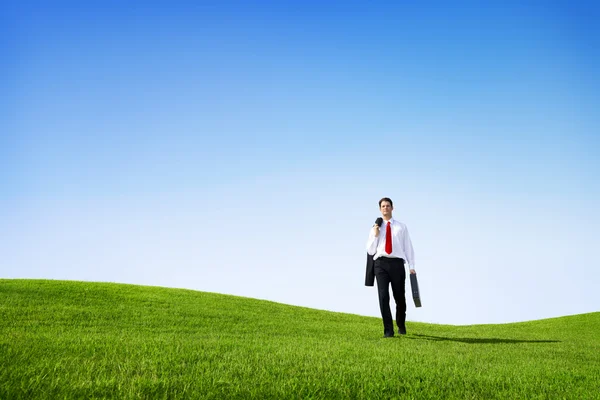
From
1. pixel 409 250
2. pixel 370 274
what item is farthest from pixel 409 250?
pixel 370 274

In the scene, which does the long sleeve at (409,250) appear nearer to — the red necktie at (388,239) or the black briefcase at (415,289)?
the black briefcase at (415,289)

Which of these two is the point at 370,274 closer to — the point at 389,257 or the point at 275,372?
the point at 389,257

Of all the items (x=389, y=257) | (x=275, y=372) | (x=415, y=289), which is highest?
(x=389, y=257)

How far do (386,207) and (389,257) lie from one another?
1.31 m

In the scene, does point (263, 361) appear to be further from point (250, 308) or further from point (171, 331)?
point (250, 308)

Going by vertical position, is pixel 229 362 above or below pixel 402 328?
below

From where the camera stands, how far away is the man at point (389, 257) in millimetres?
12344

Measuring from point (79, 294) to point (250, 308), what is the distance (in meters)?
7.49

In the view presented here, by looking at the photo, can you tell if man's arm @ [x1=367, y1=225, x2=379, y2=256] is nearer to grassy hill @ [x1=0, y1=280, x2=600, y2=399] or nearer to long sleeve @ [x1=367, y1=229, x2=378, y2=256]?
long sleeve @ [x1=367, y1=229, x2=378, y2=256]

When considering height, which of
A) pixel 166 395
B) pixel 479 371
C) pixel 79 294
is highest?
pixel 79 294

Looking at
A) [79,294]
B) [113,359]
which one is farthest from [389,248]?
[79,294]

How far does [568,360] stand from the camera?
8867 millimetres

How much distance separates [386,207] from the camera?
12641 millimetres

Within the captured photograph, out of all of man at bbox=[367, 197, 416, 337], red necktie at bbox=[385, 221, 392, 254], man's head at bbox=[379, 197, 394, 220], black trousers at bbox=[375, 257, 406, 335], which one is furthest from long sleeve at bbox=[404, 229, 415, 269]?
man's head at bbox=[379, 197, 394, 220]
